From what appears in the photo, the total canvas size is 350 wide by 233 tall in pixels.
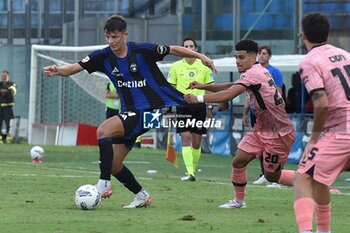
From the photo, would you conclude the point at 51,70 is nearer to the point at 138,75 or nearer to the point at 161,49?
the point at 138,75

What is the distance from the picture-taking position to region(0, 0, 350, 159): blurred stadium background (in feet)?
99.3

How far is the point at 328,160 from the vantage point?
29.9ft

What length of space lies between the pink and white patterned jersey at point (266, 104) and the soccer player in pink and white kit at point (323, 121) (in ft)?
10.1

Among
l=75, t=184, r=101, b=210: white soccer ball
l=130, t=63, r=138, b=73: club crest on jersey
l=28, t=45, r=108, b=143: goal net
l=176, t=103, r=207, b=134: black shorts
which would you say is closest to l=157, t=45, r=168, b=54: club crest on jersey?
l=130, t=63, r=138, b=73: club crest on jersey

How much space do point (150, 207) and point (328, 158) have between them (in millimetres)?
4099

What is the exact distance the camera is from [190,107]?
1856cm

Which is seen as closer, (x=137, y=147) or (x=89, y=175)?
(x=89, y=175)

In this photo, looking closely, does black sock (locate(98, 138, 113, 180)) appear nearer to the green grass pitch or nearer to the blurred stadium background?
the green grass pitch

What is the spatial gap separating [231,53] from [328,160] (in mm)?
23197

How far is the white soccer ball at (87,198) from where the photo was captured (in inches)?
484

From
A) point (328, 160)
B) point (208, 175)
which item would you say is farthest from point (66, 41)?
point (328, 160)

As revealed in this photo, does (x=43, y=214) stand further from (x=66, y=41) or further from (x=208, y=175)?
(x=66, y=41)

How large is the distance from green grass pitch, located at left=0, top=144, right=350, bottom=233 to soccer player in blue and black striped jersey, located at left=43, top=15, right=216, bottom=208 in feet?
1.20

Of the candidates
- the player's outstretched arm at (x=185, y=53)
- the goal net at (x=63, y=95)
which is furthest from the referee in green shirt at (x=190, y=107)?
the goal net at (x=63, y=95)
